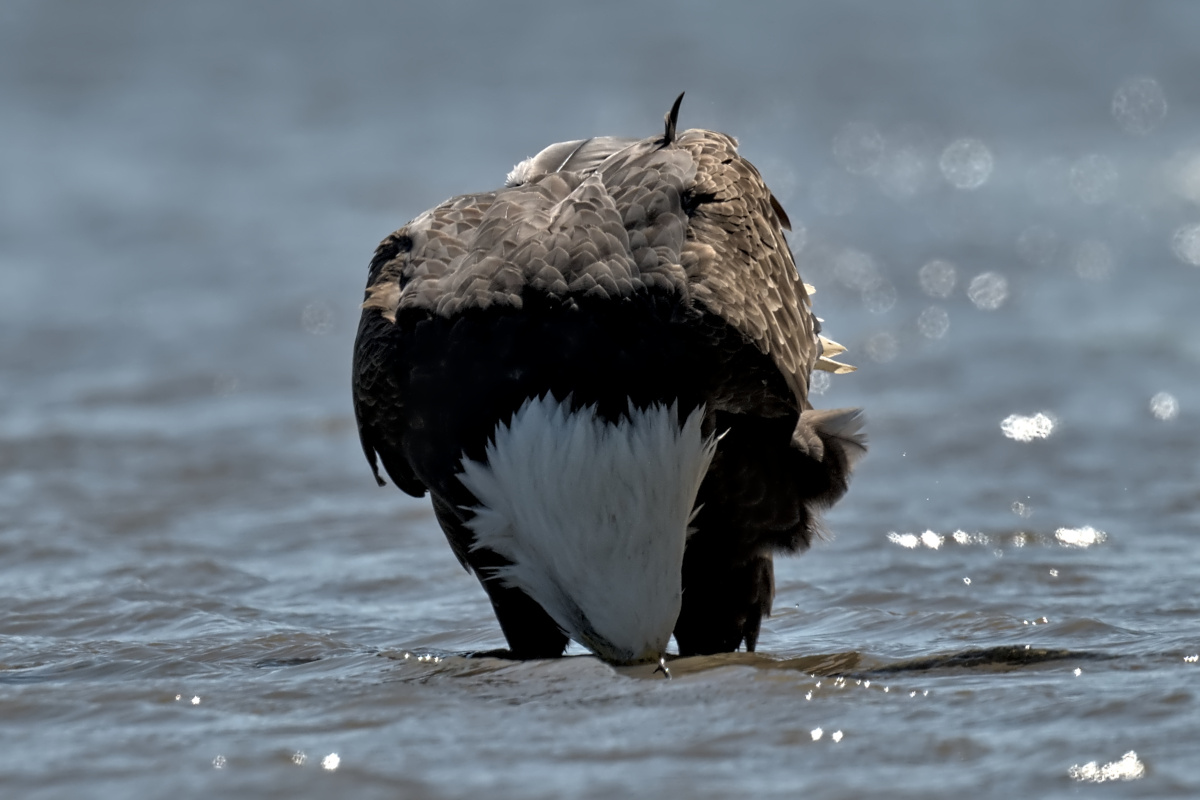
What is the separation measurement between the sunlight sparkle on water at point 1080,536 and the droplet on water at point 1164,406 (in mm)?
1813

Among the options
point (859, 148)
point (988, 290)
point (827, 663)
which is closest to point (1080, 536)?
point (827, 663)

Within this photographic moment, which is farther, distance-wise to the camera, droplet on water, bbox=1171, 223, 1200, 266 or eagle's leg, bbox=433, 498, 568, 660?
droplet on water, bbox=1171, 223, 1200, 266

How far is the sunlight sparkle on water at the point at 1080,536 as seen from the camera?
275 inches

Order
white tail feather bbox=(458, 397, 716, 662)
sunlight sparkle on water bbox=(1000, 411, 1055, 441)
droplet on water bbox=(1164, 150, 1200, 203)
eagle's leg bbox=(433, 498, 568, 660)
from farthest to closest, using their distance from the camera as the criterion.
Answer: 1. droplet on water bbox=(1164, 150, 1200, 203)
2. sunlight sparkle on water bbox=(1000, 411, 1055, 441)
3. eagle's leg bbox=(433, 498, 568, 660)
4. white tail feather bbox=(458, 397, 716, 662)

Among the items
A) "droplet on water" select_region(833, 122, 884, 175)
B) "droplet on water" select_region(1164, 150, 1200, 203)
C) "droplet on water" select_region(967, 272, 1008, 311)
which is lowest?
"droplet on water" select_region(967, 272, 1008, 311)

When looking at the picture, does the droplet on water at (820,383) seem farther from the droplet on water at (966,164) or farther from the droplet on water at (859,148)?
the droplet on water at (859,148)

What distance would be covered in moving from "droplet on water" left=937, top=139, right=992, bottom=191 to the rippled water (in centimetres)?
5

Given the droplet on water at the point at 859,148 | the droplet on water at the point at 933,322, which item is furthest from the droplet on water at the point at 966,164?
the droplet on water at the point at 933,322

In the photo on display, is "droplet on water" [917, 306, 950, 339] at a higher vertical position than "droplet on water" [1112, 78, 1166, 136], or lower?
lower

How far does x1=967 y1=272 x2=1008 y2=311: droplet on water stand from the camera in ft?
36.1

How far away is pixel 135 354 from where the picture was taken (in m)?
10.5

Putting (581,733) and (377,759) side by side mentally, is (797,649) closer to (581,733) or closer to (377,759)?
(581,733)

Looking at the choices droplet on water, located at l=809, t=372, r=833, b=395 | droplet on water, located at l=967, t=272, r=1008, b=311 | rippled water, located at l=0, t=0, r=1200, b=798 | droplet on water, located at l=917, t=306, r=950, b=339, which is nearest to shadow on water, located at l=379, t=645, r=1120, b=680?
rippled water, located at l=0, t=0, r=1200, b=798

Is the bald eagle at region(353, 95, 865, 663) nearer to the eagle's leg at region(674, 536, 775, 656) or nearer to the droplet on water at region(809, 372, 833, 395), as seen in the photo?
the eagle's leg at region(674, 536, 775, 656)
